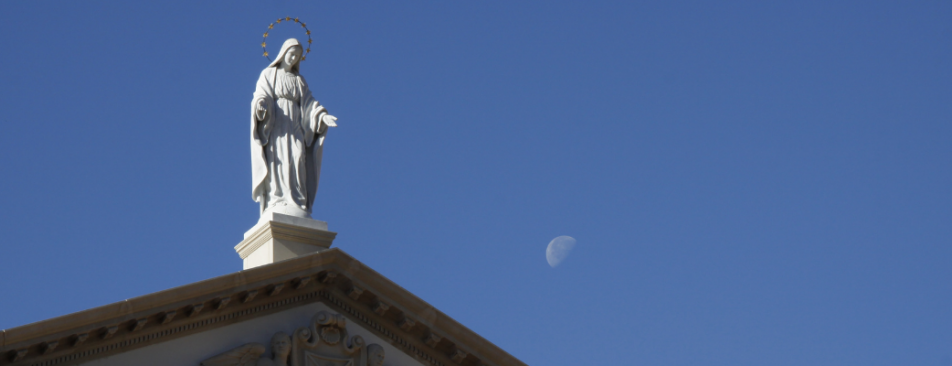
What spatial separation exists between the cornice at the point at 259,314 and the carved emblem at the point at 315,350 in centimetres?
39

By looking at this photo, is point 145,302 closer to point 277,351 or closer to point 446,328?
point 277,351

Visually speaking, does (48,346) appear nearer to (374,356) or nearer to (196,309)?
(196,309)

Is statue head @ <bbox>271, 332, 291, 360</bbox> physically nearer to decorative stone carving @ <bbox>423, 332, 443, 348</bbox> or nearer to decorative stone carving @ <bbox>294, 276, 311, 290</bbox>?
decorative stone carving @ <bbox>294, 276, 311, 290</bbox>

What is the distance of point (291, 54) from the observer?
20844 millimetres

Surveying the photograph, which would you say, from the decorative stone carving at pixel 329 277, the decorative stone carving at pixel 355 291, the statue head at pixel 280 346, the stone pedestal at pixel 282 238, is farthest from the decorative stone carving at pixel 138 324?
the decorative stone carving at pixel 355 291

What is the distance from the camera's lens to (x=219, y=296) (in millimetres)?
17641

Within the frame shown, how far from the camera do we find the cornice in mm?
16328

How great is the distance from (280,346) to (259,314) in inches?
24.2

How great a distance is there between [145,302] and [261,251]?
273 centimetres

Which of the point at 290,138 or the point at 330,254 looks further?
the point at 290,138

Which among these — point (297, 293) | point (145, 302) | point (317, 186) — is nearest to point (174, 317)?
point (145, 302)

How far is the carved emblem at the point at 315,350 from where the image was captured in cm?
1766

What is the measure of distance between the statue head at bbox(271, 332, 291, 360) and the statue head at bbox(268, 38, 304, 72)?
4730 millimetres

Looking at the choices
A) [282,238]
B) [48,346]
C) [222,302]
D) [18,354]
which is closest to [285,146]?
[282,238]
